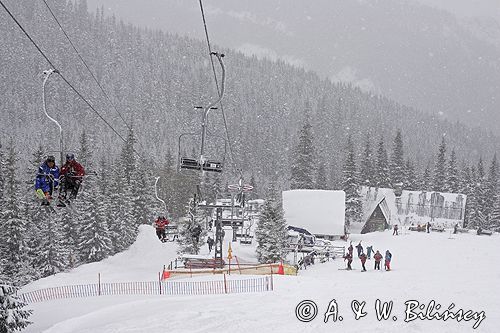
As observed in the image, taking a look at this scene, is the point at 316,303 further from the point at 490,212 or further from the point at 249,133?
the point at 249,133

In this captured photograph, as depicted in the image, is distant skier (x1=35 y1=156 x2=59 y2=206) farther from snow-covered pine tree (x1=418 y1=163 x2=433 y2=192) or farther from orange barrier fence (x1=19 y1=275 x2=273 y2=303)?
snow-covered pine tree (x1=418 y1=163 x2=433 y2=192)

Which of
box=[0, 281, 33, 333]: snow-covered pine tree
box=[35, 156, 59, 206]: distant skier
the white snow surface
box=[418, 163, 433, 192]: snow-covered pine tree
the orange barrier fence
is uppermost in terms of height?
box=[418, 163, 433, 192]: snow-covered pine tree

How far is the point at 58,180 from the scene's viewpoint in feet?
49.7

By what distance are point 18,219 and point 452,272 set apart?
31.2 meters

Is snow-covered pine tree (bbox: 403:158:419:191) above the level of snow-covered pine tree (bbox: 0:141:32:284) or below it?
above

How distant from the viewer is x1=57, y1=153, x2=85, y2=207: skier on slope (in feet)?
51.3

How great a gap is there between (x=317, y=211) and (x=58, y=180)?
124 feet

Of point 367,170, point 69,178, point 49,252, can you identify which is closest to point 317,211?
point 367,170

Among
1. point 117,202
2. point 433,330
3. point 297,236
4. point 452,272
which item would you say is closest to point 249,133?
point 117,202

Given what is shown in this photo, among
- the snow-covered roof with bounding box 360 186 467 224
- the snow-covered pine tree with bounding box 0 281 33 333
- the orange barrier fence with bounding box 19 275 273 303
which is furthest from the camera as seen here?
the snow-covered roof with bounding box 360 186 467 224

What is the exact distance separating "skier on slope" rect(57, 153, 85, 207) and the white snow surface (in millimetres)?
35449

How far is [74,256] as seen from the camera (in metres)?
45.5

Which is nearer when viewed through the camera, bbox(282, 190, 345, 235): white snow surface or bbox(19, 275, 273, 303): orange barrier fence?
bbox(19, 275, 273, 303): orange barrier fence

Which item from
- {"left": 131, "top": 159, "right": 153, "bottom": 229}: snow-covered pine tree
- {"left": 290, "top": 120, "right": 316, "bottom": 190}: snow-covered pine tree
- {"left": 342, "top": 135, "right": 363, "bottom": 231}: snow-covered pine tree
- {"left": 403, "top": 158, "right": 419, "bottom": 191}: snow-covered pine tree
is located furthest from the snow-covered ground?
{"left": 403, "top": 158, "right": 419, "bottom": 191}: snow-covered pine tree
